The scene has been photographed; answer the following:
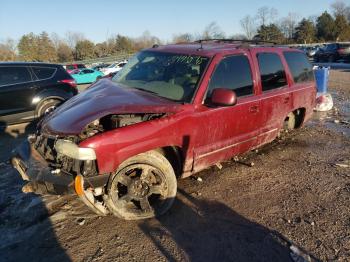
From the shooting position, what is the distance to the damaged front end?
3322 mm

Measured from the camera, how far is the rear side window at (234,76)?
4.32m

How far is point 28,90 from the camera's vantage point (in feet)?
26.0

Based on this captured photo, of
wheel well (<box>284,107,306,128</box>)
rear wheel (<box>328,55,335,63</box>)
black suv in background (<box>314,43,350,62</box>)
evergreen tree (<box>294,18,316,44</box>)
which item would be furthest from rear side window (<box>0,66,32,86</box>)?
evergreen tree (<box>294,18,316,44</box>)

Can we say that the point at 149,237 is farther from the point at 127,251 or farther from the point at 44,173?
the point at 44,173

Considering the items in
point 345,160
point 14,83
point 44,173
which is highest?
point 14,83

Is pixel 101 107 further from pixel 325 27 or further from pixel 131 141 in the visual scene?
pixel 325 27

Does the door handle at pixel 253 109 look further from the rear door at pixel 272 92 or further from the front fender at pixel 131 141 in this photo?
the front fender at pixel 131 141

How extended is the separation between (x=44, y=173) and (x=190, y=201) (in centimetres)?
181

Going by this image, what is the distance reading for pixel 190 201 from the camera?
431 cm

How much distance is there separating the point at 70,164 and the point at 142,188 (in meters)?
0.83

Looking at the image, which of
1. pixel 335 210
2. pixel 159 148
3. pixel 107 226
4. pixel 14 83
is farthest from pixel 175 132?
pixel 14 83

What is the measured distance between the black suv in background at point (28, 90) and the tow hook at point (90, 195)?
5.01 m

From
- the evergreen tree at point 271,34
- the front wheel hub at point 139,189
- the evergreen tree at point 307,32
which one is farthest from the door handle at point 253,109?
the evergreen tree at point 271,34

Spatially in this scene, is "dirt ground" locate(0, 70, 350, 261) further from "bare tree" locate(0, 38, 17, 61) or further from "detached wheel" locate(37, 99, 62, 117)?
"bare tree" locate(0, 38, 17, 61)
